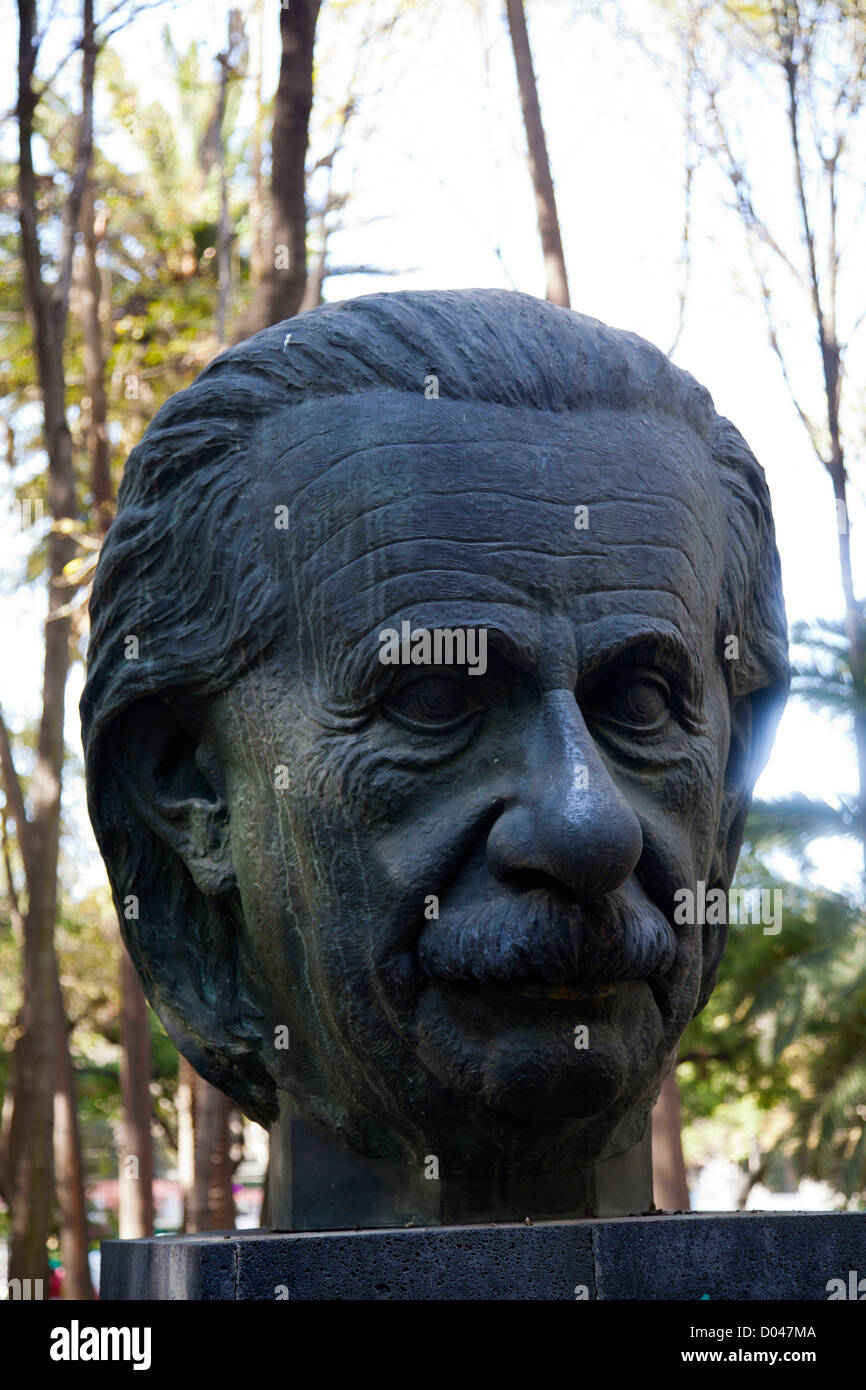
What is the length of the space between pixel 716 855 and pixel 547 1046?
974 mm

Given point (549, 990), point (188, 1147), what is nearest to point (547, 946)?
point (549, 990)

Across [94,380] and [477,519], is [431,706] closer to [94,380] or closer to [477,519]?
[477,519]

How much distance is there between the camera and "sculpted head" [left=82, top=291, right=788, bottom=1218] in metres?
3.63

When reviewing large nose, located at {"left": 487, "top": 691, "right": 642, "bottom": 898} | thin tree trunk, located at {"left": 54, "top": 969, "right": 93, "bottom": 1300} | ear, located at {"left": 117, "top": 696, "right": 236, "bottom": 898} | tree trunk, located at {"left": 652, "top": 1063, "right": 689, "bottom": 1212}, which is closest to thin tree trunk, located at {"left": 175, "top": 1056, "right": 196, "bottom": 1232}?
thin tree trunk, located at {"left": 54, "top": 969, "right": 93, "bottom": 1300}

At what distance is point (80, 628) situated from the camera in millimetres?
12617

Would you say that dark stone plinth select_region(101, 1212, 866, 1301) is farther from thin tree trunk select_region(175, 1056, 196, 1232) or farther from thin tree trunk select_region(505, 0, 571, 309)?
thin tree trunk select_region(505, 0, 571, 309)

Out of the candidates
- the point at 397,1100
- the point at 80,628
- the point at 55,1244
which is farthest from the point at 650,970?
the point at 55,1244

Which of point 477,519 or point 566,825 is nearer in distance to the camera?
point 566,825

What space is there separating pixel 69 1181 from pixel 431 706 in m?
9.46

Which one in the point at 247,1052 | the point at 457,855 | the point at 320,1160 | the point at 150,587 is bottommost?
the point at 320,1160

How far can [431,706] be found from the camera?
12.4 ft

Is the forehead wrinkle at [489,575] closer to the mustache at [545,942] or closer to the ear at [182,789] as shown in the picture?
the ear at [182,789]

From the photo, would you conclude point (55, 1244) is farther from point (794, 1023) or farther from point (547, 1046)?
point (547, 1046)

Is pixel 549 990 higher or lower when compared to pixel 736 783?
lower
